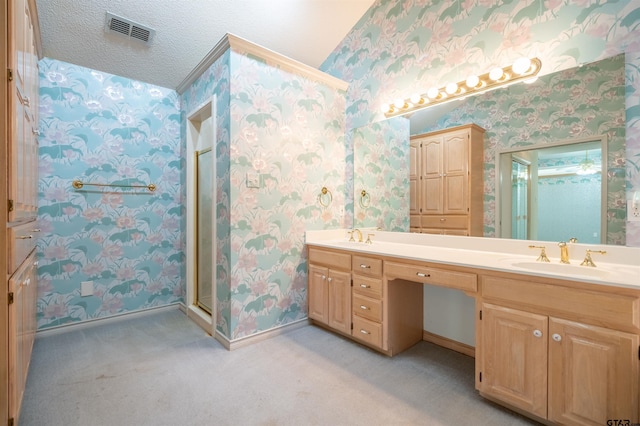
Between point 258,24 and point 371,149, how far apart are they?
58.3 inches

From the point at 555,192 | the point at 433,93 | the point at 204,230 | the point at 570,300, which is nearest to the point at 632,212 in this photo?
the point at 555,192

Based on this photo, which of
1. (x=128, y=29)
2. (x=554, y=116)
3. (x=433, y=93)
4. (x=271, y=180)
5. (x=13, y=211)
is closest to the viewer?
(x=13, y=211)

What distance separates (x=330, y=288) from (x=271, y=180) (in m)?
1.03

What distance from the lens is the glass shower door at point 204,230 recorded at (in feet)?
9.43

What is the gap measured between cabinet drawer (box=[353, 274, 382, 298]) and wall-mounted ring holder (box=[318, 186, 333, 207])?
837mm

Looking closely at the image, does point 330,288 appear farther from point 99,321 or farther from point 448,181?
point 99,321

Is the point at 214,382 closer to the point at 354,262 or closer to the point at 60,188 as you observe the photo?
the point at 354,262

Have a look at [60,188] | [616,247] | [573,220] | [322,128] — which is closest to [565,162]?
[573,220]

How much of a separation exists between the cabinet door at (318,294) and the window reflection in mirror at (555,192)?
139cm

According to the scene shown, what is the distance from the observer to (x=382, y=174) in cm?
279

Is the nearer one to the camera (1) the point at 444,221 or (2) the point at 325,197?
(1) the point at 444,221


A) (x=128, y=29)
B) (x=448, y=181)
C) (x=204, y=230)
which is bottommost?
(x=204, y=230)

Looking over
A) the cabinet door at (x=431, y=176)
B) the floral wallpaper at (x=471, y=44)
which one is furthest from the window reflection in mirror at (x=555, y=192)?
the cabinet door at (x=431, y=176)

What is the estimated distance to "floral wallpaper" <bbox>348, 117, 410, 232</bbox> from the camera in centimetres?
258
